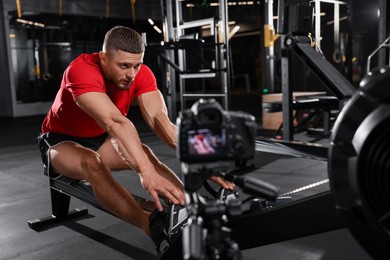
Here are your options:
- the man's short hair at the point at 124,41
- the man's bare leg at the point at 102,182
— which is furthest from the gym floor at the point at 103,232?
the man's short hair at the point at 124,41

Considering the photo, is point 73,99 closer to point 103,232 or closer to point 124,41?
point 124,41

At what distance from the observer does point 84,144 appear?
6.83 feet

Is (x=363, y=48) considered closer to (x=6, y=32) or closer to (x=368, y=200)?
(x=6, y=32)

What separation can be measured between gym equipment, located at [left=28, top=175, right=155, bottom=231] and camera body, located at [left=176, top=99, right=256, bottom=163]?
1000 mm

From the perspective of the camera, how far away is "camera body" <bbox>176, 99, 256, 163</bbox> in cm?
79

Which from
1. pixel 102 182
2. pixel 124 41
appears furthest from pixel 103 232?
pixel 124 41

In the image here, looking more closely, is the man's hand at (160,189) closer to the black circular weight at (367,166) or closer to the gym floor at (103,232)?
the gym floor at (103,232)

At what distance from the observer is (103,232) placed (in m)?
2.12

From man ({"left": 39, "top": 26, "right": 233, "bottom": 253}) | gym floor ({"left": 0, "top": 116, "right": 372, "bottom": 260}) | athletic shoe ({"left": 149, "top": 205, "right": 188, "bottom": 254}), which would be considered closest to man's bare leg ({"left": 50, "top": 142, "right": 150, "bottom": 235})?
man ({"left": 39, "top": 26, "right": 233, "bottom": 253})

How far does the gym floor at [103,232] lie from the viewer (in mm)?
1806

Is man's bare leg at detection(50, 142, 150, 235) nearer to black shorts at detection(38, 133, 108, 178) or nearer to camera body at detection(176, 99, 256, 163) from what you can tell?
black shorts at detection(38, 133, 108, 178)

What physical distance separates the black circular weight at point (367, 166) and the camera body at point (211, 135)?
0.22 meters

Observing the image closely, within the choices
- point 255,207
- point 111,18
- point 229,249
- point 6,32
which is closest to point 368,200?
point 229,249

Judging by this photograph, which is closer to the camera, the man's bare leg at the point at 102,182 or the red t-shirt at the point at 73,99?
the man's bare leg at the point at 102,182
